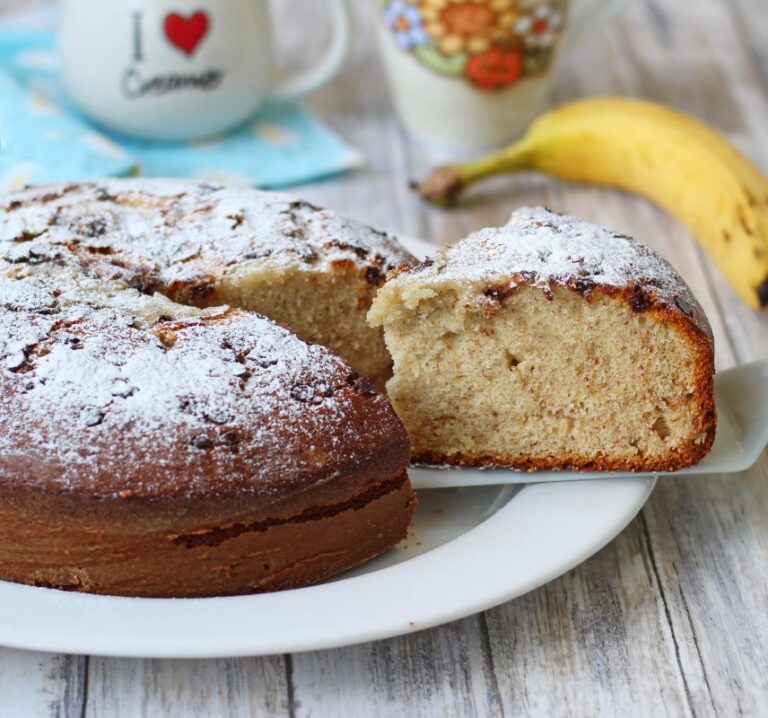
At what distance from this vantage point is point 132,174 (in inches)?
118

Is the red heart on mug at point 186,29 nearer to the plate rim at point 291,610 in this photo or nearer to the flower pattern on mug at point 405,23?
the flower pattern on mug at point 405,23

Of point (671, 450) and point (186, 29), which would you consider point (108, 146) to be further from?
point (671, 450)

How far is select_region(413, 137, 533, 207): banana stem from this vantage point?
3.11 metres

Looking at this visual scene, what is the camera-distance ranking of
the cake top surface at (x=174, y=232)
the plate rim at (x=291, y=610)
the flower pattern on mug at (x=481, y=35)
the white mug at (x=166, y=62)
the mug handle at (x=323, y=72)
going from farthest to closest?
the mug handle at (x=323, y=72) < the flower pattern on mug at (x=481, y=35) < the white mug at (x=166, y=62) < the cake top surface at (x=174, y=232) < the plate rim at (x=291, y=610)

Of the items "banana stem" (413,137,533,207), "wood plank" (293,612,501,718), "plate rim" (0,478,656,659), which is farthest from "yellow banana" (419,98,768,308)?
"wood plank" (293,612,501,718)

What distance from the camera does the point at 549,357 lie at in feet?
6.23

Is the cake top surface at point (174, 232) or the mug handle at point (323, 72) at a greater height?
the cake top surface at point (174, 232)

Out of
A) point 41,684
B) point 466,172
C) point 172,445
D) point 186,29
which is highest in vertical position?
point 172,445

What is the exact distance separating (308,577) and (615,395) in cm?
65

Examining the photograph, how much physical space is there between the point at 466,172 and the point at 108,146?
3.37ft

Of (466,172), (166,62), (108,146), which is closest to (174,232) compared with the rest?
(108,146)

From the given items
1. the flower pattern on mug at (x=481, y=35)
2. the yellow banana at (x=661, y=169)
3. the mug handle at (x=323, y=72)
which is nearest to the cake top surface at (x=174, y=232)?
the yellow banana at (x=661, y=169)

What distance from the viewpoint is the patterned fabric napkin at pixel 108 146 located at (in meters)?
2.92

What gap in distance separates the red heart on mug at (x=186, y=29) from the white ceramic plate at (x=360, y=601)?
184 centimetres
